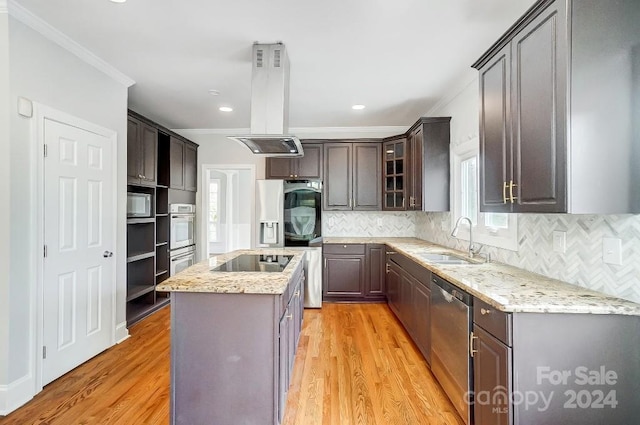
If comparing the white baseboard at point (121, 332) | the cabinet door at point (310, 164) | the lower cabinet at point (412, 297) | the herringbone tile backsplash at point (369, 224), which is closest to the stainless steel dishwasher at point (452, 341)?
the lower cabinet at point (412, 297)

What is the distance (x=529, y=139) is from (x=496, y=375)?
1.19 m

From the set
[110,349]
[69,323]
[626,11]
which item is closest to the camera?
[626,11]

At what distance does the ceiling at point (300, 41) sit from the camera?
1992mm

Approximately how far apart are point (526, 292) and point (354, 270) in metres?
2.84

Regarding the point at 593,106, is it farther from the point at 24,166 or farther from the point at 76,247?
the point at 76,247

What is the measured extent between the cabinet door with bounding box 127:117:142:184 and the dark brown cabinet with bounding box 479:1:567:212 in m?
3.43

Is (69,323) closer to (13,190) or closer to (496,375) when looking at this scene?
(13,190)

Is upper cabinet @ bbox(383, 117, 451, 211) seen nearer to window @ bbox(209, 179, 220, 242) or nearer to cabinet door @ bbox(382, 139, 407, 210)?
cabinet door @ bbox(382, 139, 407, 210)

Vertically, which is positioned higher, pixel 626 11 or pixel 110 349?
pixel 626 11

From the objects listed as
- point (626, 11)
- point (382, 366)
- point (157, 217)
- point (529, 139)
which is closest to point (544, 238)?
point (529, 139)

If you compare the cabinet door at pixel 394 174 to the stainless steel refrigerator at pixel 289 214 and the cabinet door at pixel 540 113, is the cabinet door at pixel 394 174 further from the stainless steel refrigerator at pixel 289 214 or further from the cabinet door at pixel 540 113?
the cabinet door at pixel 540 113

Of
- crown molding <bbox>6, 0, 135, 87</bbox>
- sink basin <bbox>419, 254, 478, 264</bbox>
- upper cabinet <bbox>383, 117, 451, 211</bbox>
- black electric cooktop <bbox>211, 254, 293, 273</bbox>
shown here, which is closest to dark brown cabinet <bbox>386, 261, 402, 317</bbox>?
sink basin <bbox>419, 254, 478, 264</bbox>

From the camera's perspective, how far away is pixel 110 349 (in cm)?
294

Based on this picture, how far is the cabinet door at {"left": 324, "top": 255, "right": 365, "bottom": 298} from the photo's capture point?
4.36 metres
